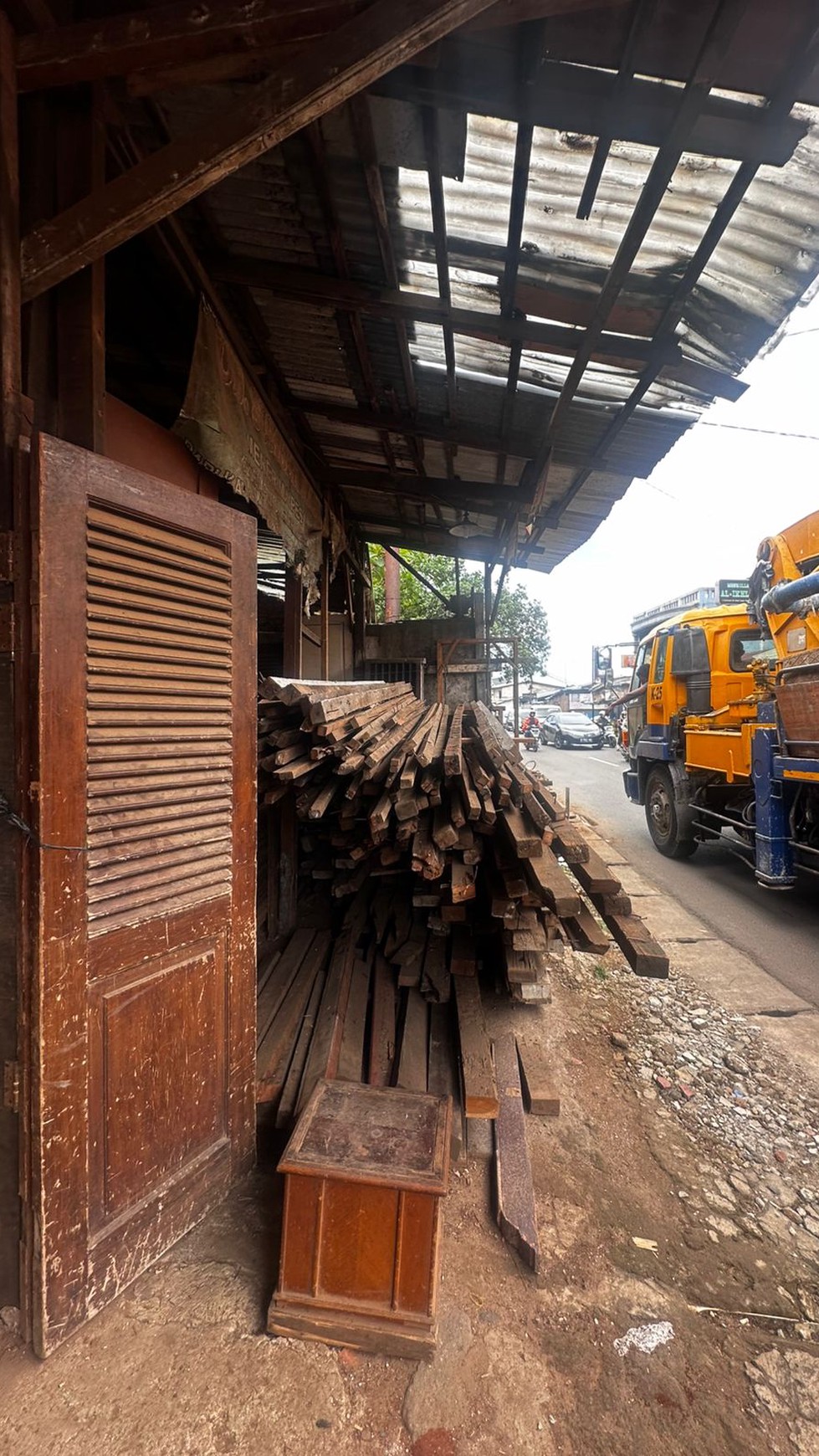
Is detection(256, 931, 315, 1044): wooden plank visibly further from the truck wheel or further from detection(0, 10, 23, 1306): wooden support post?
the truck wheel

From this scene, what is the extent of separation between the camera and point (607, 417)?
12.2ft

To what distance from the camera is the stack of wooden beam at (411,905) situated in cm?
256

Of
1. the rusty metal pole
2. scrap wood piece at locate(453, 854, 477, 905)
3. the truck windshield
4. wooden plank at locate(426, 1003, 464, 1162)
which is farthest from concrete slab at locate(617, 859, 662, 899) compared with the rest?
the rusty metal pole

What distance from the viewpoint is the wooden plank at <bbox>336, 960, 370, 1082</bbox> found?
2691mm

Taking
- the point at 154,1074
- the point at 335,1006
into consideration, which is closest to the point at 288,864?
the point at 335,1006

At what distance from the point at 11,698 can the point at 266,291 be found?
2737 millimetres

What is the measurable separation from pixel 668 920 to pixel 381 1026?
3867mm

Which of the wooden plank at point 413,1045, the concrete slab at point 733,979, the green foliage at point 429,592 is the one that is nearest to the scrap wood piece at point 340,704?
the wooden plank at point 413,1045

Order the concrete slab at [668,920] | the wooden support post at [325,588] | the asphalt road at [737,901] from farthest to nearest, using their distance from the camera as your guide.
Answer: the wooden support post at [325,588] < the concrete slab at [668,920] < the asphalt road at [737,901]

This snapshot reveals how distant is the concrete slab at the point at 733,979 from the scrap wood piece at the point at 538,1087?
1.85m

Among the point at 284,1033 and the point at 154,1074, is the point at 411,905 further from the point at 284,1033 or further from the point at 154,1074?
the point at 154,1074

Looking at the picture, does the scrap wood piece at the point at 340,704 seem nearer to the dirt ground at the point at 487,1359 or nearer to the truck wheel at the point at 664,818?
the dirt ground at the point at 487,1359

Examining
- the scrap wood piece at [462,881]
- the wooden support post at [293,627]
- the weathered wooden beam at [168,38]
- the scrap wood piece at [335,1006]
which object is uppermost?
the weathered wooden beam at [168,38]

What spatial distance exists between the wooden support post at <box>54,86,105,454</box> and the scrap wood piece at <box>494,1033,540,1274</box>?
10.6 feet
